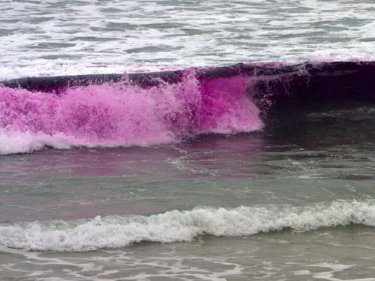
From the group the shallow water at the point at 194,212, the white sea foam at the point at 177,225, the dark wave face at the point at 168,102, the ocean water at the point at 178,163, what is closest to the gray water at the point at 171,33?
the ocean water at the point at 178,163

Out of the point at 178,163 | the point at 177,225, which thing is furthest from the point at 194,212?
the point at 178,163

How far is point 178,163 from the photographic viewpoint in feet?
30.8

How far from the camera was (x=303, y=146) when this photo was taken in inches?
408

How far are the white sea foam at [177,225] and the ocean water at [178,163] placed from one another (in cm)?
1

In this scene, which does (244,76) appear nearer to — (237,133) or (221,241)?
(237,133)

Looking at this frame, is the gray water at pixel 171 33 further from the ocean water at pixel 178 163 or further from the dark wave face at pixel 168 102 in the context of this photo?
the dark wave face at pixel 168 102

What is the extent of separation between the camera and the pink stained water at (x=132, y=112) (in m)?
10.7

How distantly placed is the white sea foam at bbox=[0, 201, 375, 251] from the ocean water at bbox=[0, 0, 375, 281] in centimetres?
1

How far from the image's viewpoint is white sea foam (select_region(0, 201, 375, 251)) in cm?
673

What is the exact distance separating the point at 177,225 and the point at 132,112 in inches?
166

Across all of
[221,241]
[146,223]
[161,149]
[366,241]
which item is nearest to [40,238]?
[146,223]

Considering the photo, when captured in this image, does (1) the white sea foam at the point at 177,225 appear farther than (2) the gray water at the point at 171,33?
No

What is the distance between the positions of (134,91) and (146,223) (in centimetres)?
466

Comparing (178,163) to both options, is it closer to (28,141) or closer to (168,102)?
(28,141)
